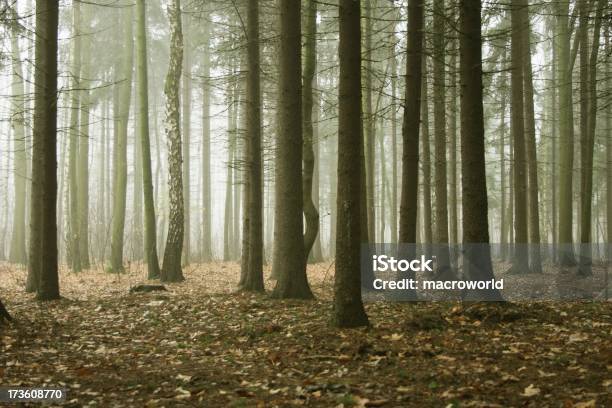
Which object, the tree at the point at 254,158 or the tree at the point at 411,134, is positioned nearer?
the tree at the point at 411,134

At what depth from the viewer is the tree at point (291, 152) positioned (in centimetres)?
1091

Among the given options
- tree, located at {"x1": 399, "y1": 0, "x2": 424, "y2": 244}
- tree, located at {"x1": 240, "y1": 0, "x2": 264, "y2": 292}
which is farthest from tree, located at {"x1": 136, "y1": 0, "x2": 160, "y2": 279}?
tree, located at {"x1": 399, "y1": 0, "x2": 424, "y2": 244}

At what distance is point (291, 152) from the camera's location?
11.1 meters

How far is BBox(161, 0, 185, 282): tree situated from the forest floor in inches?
193

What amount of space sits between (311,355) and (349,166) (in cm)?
254

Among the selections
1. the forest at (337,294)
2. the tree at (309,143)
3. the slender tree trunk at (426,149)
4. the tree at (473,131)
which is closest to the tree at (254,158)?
the forest at (337,294)

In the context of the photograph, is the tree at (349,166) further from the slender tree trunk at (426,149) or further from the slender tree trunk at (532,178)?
the slender tree trunk at (532,178)

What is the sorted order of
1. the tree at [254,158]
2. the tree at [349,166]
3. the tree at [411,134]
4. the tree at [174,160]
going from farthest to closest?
the tree at [174,160]
the tree at [254,158]
the tree at [411,134]
the tree at [349,166]

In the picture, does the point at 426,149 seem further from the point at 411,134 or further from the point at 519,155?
the point at 411,134

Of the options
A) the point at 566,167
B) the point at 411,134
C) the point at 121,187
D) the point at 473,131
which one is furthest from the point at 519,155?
the point at 121,187

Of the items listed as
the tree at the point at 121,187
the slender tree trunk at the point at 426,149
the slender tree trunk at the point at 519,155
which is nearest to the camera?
the slender tree trunk at the point at 519,155

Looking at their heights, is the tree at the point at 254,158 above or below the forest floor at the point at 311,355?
above

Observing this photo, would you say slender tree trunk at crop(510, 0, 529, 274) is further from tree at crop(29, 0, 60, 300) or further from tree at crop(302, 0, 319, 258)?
tree at crop(29, 0, 60, 300)

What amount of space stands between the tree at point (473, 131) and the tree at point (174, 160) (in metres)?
9.48
